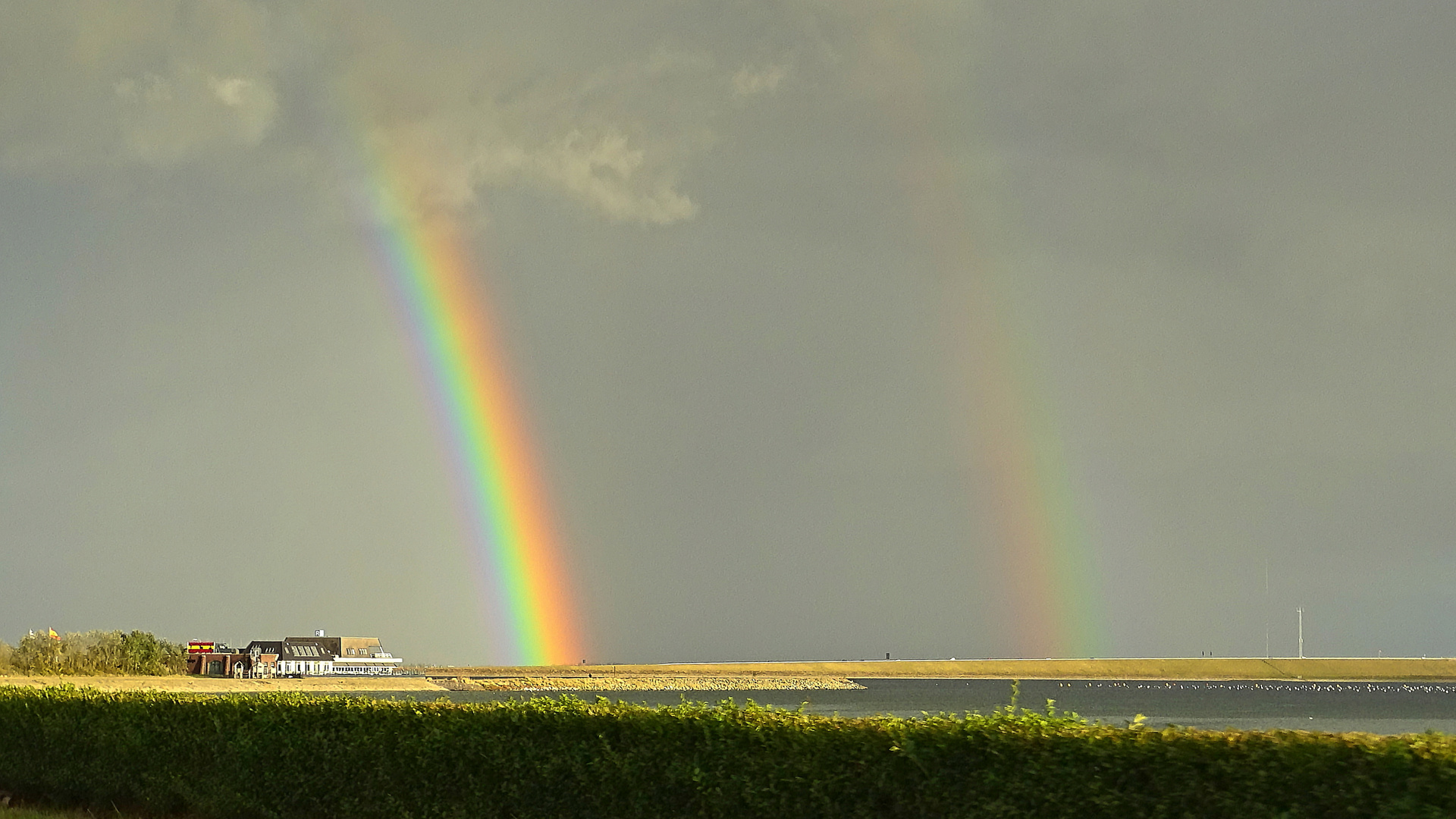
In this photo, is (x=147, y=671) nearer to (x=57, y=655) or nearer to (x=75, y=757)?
(x=57, y=655)

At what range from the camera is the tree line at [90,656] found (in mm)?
87312

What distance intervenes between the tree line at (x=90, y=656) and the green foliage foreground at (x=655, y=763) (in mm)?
72688

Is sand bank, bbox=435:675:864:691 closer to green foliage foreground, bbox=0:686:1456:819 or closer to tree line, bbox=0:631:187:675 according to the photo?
tree line, bbox=0:631:187:675

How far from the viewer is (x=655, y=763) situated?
46.2ft

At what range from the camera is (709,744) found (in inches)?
534

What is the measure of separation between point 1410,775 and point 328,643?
132670 mm

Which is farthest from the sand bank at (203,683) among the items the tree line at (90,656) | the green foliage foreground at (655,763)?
the green foliage foreground at (655,763)

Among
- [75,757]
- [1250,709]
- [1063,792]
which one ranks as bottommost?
[1250,709]

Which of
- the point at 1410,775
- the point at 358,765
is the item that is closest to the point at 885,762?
the point at 1410,775

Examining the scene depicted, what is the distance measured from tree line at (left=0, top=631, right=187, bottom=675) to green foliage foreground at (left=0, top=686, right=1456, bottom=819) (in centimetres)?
7269

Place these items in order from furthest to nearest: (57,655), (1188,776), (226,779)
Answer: (57,655) < (226,779) < (1188,776)

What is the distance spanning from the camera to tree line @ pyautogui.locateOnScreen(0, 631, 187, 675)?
8731 cm

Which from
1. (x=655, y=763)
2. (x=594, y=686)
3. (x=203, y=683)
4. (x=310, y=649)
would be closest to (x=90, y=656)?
(x=203, y=683)

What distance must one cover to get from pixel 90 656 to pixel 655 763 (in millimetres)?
90214
